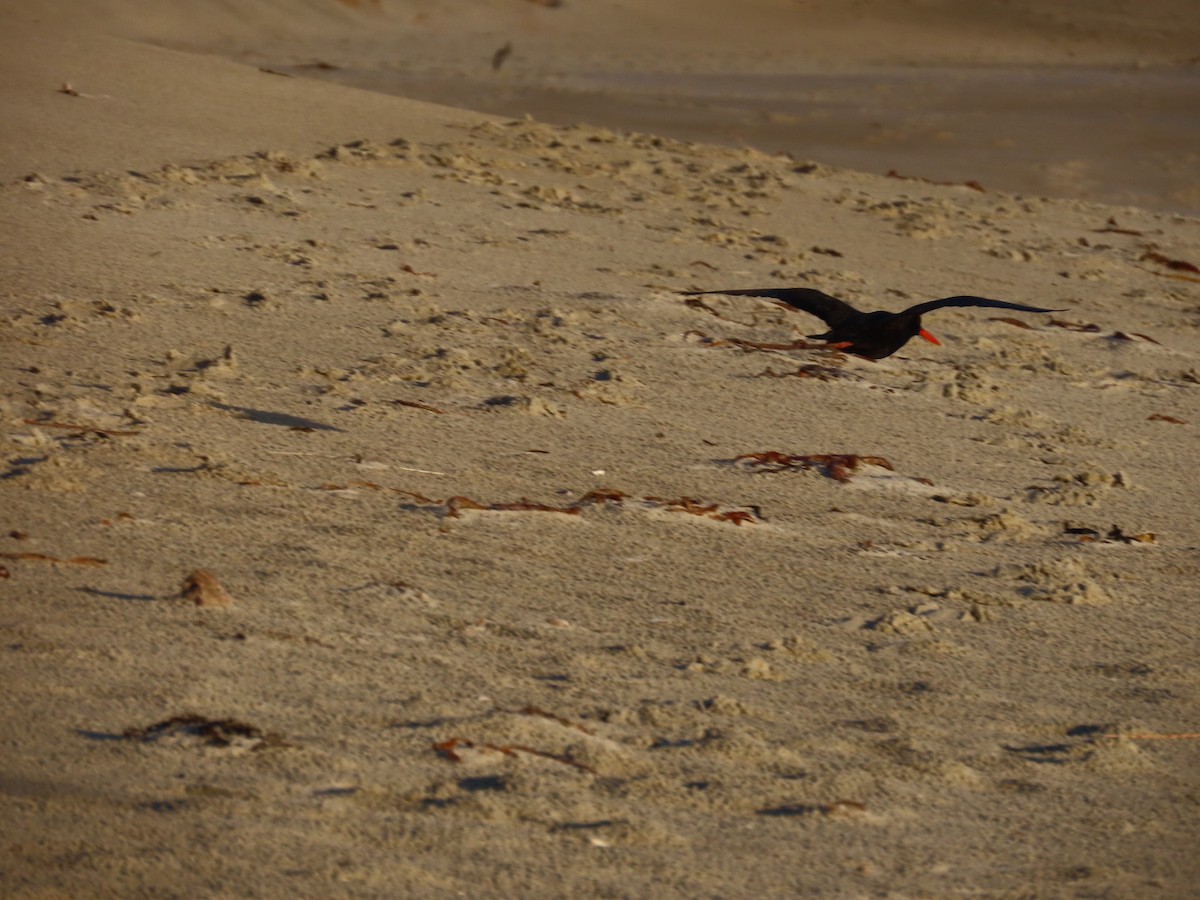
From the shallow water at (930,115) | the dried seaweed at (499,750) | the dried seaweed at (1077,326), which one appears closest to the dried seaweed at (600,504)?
the dried seaweed at (499,750)

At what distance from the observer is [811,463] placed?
4027 millimetres

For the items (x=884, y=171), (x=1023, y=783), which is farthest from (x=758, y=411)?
(x=884, y=171)

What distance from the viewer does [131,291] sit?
473cm

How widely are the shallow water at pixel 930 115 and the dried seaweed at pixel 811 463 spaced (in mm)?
5576

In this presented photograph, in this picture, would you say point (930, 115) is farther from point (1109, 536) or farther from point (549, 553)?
point (549, 553)

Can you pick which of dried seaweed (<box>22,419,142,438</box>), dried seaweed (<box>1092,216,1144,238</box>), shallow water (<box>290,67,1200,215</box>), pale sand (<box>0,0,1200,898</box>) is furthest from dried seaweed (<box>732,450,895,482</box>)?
shallow water (<box>290,67,1200,215</box>)

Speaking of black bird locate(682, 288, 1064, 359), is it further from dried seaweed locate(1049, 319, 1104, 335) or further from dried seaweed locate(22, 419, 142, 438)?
dried seaweed locate(22, 419, 142, 438)

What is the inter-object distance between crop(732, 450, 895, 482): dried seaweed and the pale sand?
0.05 m

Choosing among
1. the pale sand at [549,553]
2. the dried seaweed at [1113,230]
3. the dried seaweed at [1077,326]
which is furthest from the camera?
the dried seaweed at [1113,230]

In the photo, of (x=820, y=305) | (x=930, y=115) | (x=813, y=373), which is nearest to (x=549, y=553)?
(x=820, y=305)

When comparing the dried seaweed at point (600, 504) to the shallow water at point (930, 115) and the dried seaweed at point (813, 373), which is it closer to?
the dried seaweed at point (813, 373)

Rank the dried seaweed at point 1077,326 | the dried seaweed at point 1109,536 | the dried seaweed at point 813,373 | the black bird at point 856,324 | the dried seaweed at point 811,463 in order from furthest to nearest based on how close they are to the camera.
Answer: the dried seaweed at point 1077,326 → the dried seaweed at point 813,373 → the black bird at point 856,324 → the dried seaweed at point 811,463 → the dried seaweed at point 1109,536

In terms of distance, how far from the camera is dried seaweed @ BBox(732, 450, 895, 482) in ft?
13.1

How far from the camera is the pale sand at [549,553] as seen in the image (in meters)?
2.28
